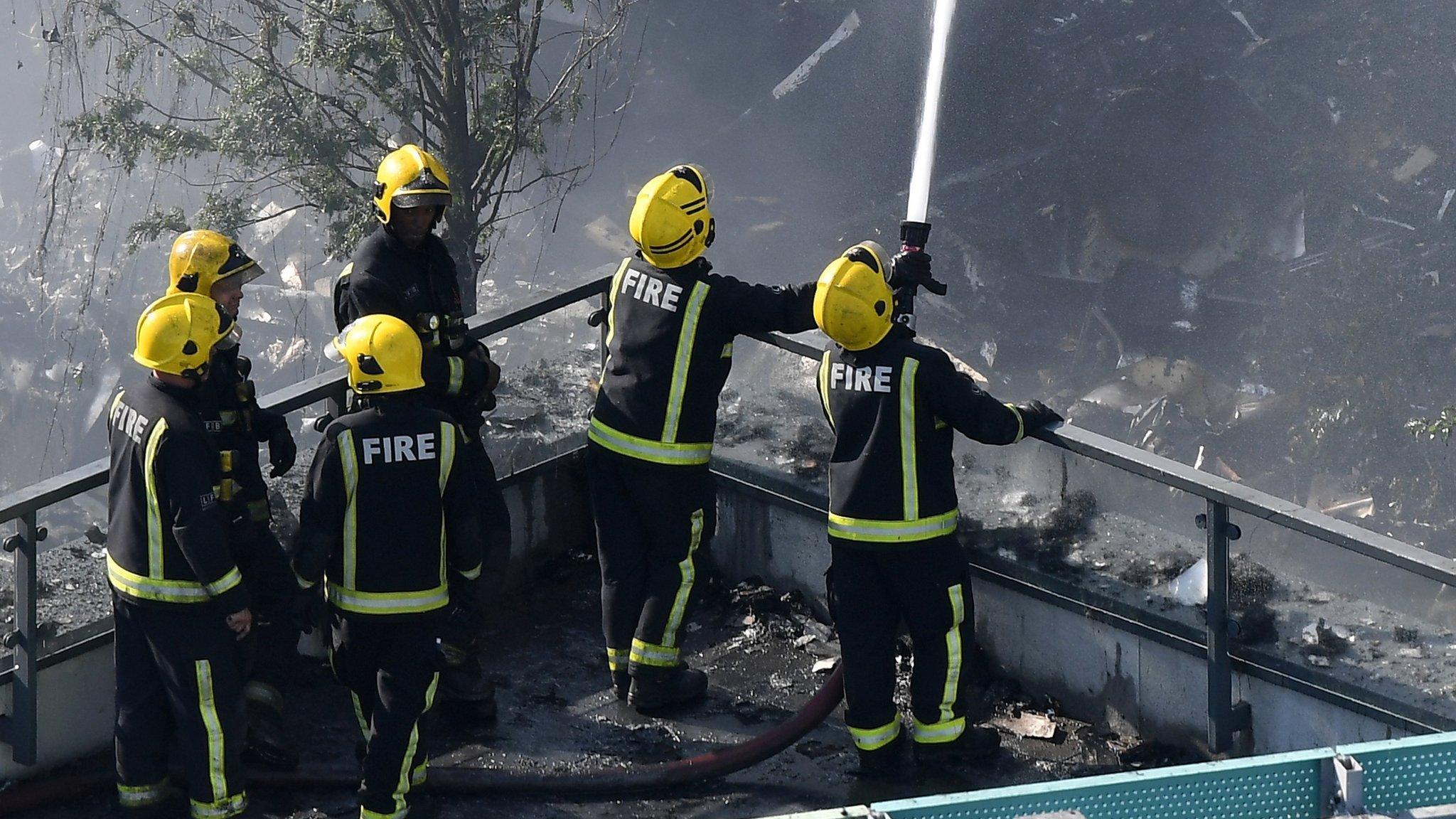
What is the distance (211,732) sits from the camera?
12.5 feet

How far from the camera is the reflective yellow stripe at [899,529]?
4.17 meters

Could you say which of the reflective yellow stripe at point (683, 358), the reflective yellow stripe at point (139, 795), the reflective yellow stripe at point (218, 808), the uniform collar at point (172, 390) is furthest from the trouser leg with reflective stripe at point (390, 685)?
the reflective yellow stripe at point (683, 358)

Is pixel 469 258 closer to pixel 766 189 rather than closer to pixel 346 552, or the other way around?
pixel 346 552

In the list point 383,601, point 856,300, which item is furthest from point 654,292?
point 383,601

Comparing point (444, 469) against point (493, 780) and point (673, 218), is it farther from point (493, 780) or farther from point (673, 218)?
point (673, 218)

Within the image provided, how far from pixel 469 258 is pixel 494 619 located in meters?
6.61

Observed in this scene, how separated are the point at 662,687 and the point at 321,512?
1347 mm

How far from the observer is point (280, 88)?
1235cm

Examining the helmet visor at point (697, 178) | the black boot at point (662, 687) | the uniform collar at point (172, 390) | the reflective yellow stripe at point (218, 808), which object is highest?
the helmet visor at point (697, 178)

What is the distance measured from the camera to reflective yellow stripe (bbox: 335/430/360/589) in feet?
12.4

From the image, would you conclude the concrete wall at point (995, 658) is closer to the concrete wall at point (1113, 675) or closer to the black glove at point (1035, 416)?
the concrete wall at point (1113, 675)

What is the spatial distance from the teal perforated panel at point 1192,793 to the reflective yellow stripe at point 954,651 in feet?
6.13

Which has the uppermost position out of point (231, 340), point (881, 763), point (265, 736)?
point (231, 340)

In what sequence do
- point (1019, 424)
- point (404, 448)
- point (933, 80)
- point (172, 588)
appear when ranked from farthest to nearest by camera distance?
point (933, 80) < point (1019, 424) < point (404, 448) < point (172, 588)
